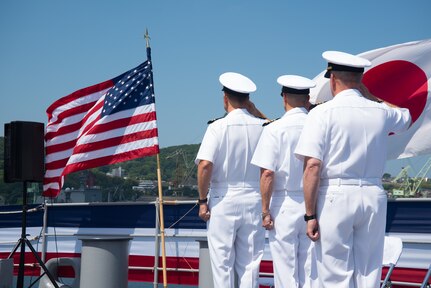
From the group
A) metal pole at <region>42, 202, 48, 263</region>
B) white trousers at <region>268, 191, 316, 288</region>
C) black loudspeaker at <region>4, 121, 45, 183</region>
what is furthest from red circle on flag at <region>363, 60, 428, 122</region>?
metal pole at <region>42, 202, 48, 263</region>

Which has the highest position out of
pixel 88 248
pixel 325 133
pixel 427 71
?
pixel 427 71

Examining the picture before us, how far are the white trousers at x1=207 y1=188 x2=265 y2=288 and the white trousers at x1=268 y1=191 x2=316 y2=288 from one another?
1.53 feet

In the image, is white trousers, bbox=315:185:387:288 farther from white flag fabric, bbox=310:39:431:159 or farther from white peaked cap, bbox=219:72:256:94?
white flag fabric, bbox=310:39:431:159

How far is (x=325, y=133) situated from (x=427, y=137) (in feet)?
14.5

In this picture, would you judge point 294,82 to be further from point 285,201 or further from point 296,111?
point 285,201

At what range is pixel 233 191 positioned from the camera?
5.43m

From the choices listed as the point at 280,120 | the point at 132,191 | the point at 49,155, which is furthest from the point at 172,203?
the point at 132,191

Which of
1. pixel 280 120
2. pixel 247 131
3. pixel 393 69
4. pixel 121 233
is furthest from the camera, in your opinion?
pixel 121 233

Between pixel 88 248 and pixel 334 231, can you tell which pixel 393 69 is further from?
pixel 334 231

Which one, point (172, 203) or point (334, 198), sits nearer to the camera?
point (334, 198)

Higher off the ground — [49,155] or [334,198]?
[49,155]

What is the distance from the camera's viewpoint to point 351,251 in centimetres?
398

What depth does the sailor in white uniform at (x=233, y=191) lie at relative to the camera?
212 inches

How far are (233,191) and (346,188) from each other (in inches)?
62.6
